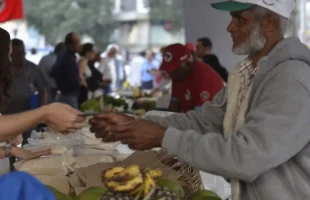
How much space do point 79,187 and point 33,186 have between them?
3.72 ft

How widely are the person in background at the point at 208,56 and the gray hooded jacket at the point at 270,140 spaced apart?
6.01 metres

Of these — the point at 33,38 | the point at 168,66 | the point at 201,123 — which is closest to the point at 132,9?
the point at 33,38

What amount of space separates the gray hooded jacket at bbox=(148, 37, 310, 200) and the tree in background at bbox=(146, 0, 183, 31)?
23.8 meters

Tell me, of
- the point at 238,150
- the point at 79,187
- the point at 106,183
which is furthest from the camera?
the point at 79,187

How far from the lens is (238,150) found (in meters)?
2.20

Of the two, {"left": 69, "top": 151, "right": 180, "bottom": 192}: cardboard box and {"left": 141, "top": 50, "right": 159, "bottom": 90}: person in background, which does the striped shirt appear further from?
{"left": 141, "top": 50, "right": 159, "bottom": 90}: person in background

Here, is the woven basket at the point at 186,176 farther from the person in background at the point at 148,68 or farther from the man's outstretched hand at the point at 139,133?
the person in background at the point at 148,68

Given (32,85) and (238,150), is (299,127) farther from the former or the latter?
(32,85)

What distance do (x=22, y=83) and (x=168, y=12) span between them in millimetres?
19748

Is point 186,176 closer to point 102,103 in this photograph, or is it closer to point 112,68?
point 102,103

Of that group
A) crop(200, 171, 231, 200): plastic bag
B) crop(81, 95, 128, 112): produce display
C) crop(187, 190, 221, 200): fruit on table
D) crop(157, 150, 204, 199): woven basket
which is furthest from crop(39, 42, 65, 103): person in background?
crop(187, 190, 221, 200): fruit on table

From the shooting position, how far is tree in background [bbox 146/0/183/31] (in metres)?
26.1

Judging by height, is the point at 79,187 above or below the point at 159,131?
below

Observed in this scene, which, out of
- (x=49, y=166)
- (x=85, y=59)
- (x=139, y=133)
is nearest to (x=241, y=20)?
(x=139, y=133)
